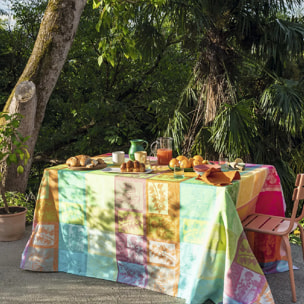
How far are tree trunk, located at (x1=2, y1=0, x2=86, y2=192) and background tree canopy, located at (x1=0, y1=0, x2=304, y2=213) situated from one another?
425 mm

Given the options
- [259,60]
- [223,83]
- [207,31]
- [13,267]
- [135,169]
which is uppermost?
[207,31]

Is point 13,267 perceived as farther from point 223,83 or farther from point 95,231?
point 223,83

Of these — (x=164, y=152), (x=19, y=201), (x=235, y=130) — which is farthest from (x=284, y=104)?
(x=19, y=201)

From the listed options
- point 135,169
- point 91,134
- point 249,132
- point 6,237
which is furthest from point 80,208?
point 91,134

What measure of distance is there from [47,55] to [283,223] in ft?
10.0

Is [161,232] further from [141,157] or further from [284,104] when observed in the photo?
[284,104]

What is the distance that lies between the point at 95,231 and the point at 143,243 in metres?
0.38

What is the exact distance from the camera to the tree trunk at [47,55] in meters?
4.20

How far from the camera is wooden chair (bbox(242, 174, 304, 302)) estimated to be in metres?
2.36

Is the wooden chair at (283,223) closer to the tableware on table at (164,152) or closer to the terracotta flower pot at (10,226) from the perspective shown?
the tableware on table at (164,152)

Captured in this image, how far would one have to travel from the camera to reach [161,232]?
242 centimetres

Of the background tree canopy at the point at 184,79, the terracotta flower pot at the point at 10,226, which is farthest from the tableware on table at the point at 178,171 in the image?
the terracotta flower pot at the point at 10,226

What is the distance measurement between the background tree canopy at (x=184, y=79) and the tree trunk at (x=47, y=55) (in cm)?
42

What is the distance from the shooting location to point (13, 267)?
2.94m
